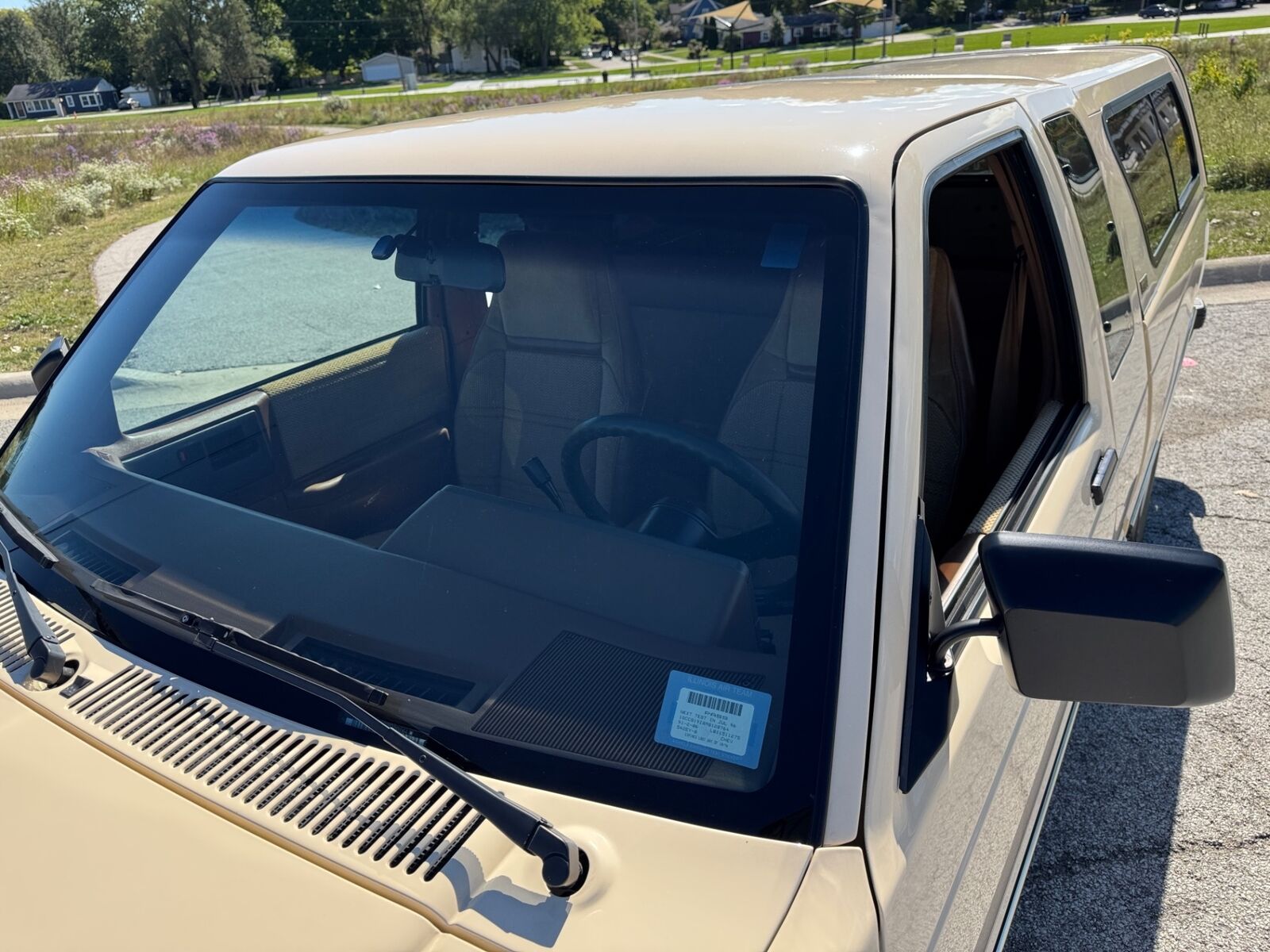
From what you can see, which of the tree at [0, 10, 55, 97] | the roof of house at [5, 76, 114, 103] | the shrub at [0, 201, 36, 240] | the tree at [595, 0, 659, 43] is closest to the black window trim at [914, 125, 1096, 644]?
the shrub at [0, 201, 36, 240]

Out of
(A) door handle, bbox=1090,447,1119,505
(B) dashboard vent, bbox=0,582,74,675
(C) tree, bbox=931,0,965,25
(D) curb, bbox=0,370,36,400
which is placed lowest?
(D) curb, bbox=0,370,36,400

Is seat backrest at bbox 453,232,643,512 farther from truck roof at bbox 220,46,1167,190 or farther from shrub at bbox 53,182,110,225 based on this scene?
shrub at bbox 53,182,110,225

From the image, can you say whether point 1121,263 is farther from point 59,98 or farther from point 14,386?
point 59,98

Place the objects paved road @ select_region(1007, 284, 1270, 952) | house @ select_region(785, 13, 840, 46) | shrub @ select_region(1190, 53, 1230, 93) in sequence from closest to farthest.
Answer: paved road @ select_region(1007, 284, 1270, 952)
shrub @ select_region(1190, 53, 1230, 93)
house @ select_region(785, 13, 840, 46)

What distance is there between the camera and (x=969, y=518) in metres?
2.47

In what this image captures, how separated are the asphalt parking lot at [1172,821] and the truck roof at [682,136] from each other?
5.90 feet

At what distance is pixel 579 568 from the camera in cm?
144

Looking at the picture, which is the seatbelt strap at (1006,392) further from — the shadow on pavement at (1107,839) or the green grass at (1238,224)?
the green grass at (1238,224)

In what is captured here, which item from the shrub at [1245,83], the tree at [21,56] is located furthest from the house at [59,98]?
the shrub at [1245,83]

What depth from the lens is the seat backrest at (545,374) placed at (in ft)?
5.31

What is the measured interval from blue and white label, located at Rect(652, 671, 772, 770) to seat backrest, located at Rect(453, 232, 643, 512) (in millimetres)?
367

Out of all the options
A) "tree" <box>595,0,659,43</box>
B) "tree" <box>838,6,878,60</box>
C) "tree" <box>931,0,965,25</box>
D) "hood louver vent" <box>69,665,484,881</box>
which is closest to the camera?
"hood louver vent" <box>69,665,484,881</box>

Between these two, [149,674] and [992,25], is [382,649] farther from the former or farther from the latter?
[992,25]

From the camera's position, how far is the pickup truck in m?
1.13
